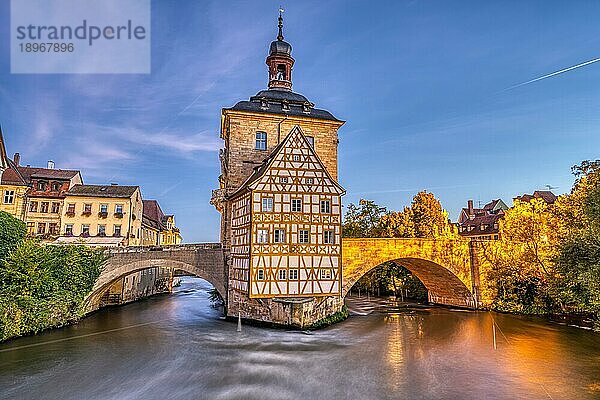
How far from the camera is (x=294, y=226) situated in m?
20.0

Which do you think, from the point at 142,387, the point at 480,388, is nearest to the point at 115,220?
the point at 142,387

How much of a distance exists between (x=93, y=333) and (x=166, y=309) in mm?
9597

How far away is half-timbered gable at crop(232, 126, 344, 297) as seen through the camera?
19.4 meters

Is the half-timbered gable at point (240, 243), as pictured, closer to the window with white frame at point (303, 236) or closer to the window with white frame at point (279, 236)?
the window with white frame at point (279, 236)

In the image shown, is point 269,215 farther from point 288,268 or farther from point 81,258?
point 81,258

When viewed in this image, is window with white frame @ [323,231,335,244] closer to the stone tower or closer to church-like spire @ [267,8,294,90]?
the stone tower

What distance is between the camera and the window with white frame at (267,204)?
1973 cm

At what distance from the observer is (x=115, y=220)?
29562 mm

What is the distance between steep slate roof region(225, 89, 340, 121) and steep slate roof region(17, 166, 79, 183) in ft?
52.1

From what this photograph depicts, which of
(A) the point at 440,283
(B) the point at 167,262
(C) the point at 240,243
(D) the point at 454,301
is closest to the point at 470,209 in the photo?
(A) the point at 440,283

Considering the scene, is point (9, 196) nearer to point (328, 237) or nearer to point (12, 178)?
point (12, 178)

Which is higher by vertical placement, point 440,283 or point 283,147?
point 283,147

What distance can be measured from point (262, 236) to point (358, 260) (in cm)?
667

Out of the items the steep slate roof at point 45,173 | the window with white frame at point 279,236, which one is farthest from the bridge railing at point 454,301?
the steep slate roof at point 45,173
